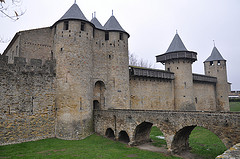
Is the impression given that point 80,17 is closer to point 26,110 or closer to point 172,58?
point 26,110

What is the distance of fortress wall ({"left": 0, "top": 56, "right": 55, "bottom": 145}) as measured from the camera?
11391 millimetres

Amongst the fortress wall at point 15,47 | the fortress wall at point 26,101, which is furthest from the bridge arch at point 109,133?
the fortress wall at point 15,47

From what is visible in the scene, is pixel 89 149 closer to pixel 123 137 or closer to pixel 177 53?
pixel 123 137

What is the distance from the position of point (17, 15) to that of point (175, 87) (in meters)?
19.4

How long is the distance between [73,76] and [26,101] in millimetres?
3615

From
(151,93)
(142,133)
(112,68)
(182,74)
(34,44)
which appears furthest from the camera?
(182,74)

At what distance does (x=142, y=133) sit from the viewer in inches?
496

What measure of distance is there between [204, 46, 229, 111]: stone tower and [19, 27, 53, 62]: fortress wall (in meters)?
24.0

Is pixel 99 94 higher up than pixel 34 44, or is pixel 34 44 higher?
pixel 34 44

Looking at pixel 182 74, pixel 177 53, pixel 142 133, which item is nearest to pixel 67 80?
pixel 142 133

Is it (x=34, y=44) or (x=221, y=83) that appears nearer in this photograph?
(x=34, y=44)

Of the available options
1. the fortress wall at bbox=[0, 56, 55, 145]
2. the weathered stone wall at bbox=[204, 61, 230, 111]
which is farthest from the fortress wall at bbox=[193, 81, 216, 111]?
the fortress wall at bbox=[0, 56, 55, 145]

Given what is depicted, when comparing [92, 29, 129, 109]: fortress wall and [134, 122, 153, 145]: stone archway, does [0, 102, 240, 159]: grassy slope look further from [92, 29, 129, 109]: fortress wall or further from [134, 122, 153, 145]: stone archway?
[92, 29, 129, 109]: fortress wall

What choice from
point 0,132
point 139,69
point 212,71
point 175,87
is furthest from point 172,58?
point 0,132
